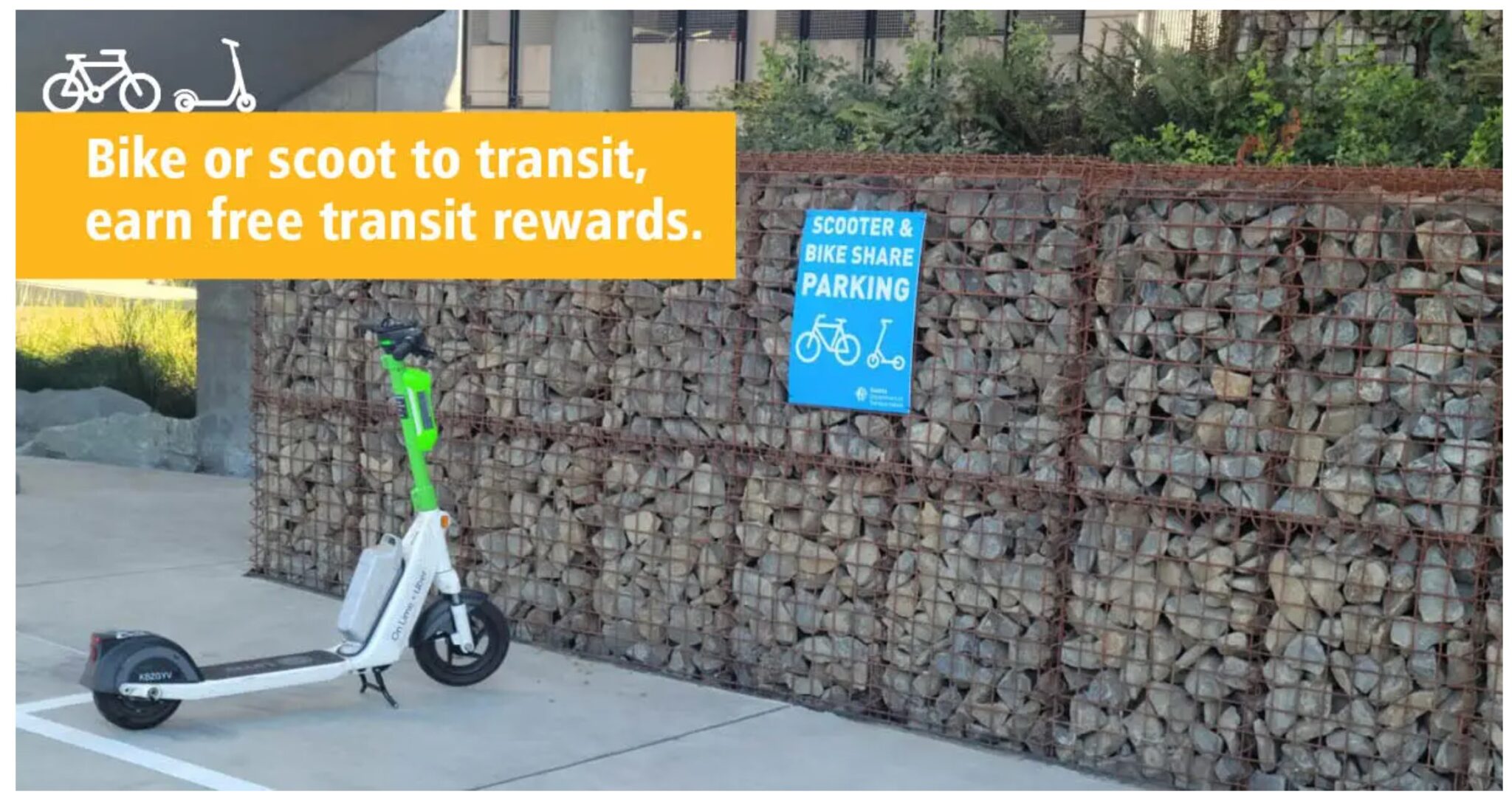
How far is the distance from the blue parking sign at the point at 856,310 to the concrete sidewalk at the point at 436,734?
43.9 inches

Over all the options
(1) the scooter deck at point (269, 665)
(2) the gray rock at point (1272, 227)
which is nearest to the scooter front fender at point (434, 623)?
(1) the scooter deck at point (269, 665)

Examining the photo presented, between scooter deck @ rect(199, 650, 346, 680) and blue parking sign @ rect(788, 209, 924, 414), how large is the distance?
1.76 metres

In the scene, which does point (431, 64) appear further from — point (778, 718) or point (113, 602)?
point (778, 718)

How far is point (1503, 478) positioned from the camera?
16.1 ft

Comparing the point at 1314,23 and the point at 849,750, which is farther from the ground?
the point at 1314,23

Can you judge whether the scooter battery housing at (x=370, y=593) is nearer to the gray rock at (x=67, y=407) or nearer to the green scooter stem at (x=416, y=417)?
the green scooter stem at (x=416, y=417)

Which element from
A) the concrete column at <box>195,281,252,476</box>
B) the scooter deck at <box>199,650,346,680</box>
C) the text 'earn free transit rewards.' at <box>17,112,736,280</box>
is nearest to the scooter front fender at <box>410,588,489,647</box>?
the scooter deck at <box>199,650,346,680</box>

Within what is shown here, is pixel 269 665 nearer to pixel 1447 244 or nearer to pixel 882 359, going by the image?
pixel 882 359

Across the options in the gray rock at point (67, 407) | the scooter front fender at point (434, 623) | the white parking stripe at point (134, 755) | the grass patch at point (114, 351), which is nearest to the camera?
the white parking stripe at point (134, 755)

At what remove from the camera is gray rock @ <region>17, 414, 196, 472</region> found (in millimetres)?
12039

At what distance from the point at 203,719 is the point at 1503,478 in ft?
13.0

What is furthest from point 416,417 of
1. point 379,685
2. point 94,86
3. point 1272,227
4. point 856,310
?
point 94,86

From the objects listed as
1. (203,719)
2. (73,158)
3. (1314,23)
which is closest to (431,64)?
(73,158)

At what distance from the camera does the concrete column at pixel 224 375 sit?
38.4 ft
